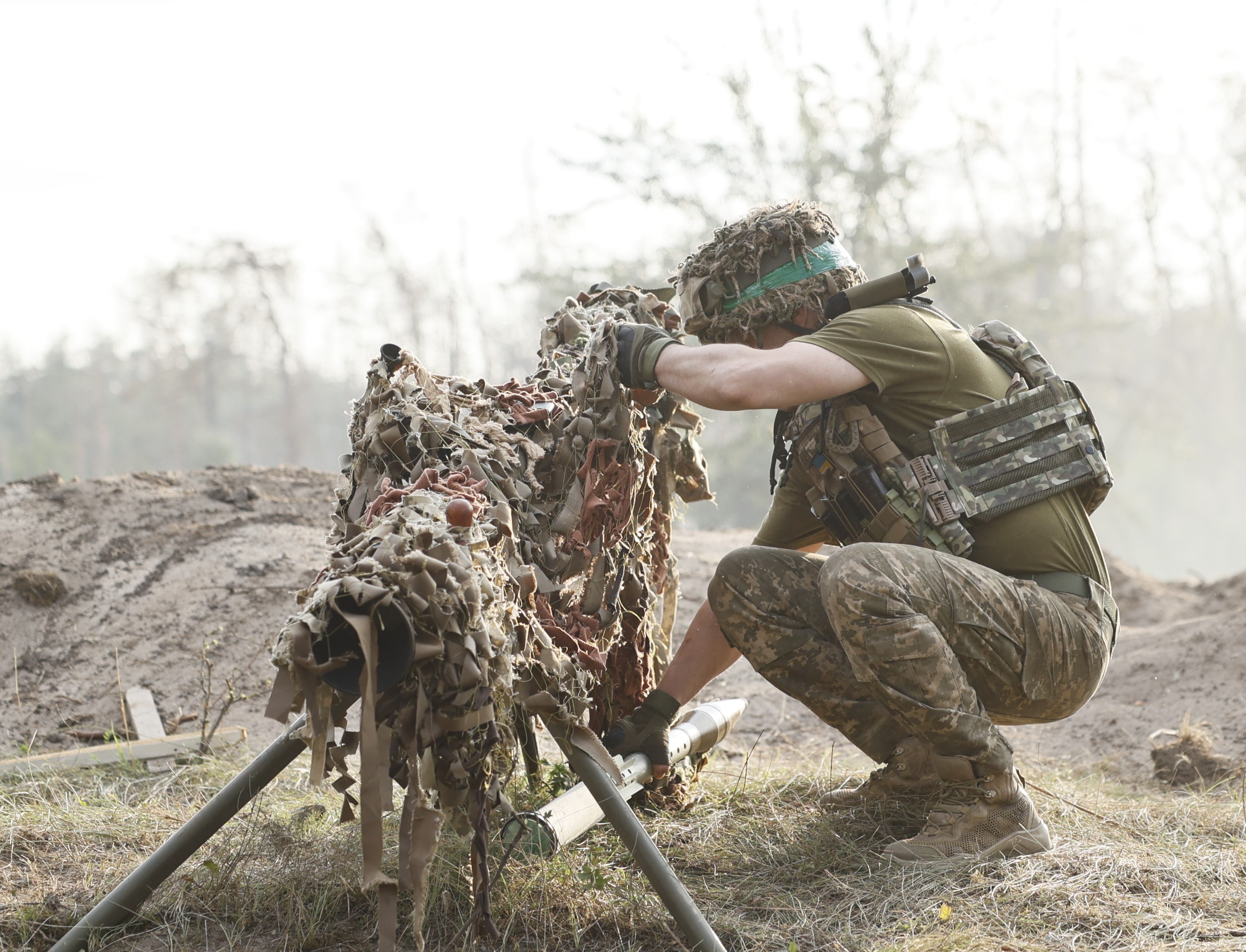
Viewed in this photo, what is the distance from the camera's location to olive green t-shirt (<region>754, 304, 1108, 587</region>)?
3018mm

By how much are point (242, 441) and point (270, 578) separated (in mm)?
28935

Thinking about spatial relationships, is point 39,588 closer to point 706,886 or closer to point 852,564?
point 706,886

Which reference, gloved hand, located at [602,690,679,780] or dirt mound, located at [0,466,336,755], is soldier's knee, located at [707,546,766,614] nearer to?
gloved hand, located at [602,690,679,780]

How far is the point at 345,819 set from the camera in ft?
6.85

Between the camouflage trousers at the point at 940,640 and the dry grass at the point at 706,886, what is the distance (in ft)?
1.33

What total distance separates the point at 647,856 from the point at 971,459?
1550 millimetres

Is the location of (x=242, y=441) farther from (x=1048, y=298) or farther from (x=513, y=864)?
(x=513, y=864)

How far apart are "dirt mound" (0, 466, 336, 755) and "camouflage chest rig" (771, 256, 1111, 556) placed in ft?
9.06

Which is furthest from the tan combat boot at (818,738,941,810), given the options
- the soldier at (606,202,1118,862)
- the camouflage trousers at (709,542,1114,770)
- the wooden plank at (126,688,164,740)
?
the wooden plank at (126,688,164,740)

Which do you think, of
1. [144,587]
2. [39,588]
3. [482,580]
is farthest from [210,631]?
[482,580]

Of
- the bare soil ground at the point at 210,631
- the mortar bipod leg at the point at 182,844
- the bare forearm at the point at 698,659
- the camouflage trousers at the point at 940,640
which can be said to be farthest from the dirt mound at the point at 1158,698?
the mortar bipod leg at the point at 182,844

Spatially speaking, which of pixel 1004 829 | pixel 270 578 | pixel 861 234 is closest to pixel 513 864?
pixel 1004 829

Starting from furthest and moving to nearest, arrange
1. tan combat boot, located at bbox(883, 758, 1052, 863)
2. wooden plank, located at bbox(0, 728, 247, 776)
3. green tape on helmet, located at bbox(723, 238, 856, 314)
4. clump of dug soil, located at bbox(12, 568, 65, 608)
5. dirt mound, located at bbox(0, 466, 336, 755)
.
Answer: clump of dug soil, located at bbox(12, 568, 65, 608), dirt mound, located at bbox(0, 466, 336, 755), wooden plank, located at bbox(0, 728, 247, 776), green tape on helmet, located at bbox(723, 238, 856, 314), tan combat boot, located at bbox(883, 758, 1052, 863)

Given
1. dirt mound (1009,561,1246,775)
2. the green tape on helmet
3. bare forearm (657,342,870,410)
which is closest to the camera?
bare forearm (657,342,870,410)
